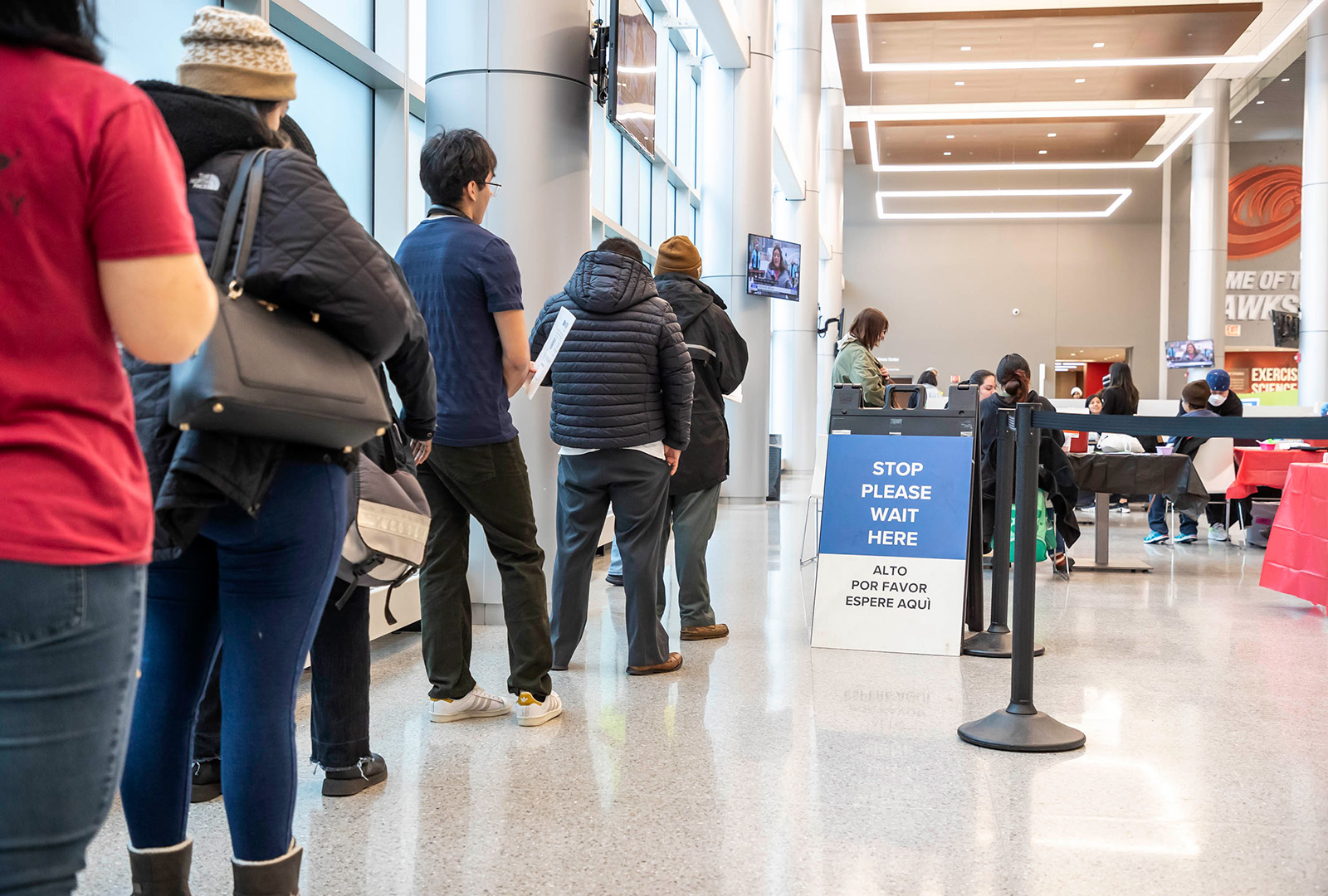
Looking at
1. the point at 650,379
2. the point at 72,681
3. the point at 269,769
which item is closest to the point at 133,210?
the point at 72,681

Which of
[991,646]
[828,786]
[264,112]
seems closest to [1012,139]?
[991,646]

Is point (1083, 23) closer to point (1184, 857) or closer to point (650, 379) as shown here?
point (650, 379)

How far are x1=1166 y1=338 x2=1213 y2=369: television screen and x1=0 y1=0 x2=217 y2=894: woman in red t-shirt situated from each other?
19247 millimetres

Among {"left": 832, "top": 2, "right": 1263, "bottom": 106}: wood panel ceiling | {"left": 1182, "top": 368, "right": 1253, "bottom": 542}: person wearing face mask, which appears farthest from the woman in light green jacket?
{"left": 832, "top": 2, "right": 1263, "bottom": 106}: wood panel ceiling

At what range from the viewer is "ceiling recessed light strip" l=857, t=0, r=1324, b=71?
16375mm

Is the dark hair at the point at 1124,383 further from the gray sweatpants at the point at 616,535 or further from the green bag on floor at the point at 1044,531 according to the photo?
the gray sweatpants at the point at 616,535

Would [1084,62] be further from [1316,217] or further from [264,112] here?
[264,112]

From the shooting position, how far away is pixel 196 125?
156 centimetres

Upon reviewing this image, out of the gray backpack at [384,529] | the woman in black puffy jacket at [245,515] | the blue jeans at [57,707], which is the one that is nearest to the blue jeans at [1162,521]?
the gray backpack at [384,529]

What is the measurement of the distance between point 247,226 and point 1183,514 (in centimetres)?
859

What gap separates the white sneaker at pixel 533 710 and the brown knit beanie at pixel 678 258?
6.60 feet

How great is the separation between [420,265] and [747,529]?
229 inches

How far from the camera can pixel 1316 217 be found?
1576 cm

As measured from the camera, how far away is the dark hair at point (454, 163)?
2977mm
